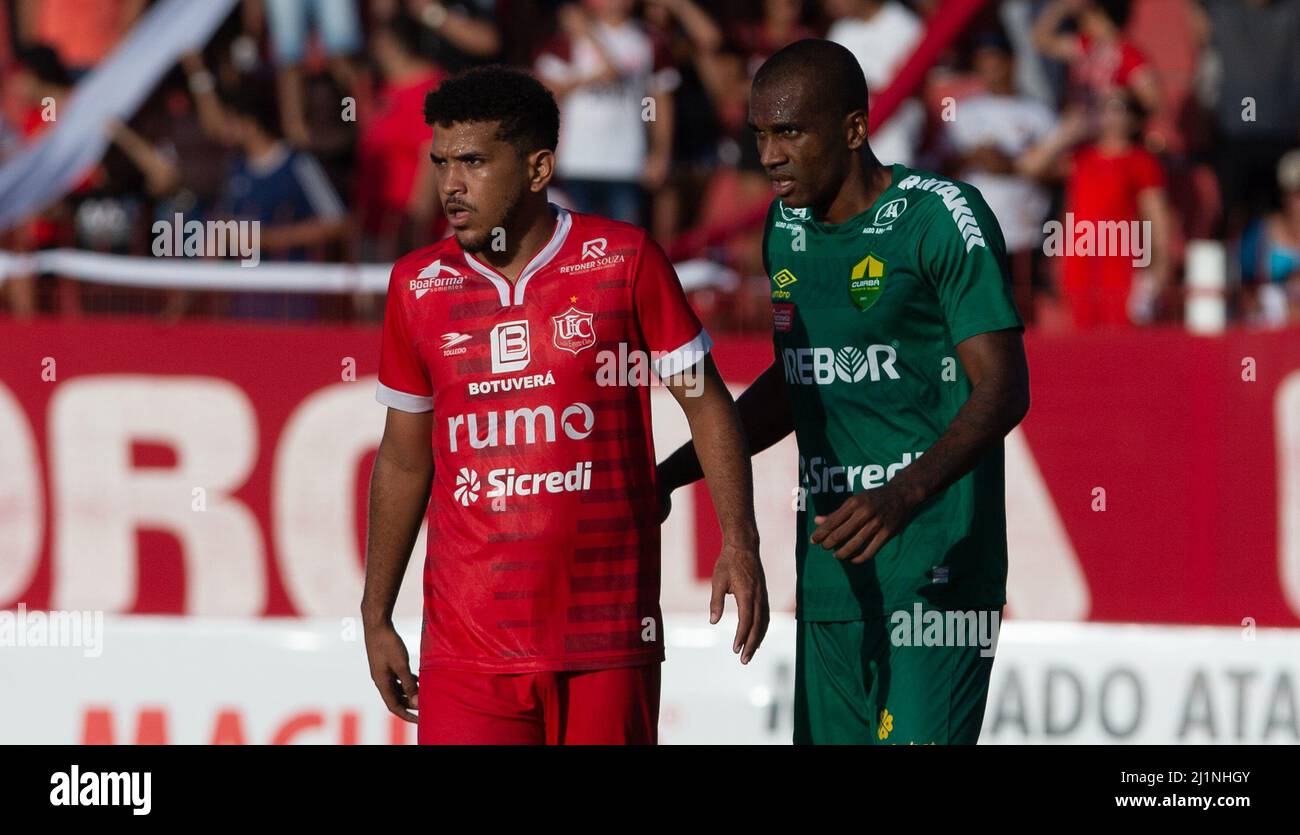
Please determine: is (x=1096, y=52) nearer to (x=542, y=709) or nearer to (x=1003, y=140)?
(x=1003, y=140)

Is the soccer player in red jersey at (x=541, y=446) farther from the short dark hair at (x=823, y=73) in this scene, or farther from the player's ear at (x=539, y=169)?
the short dark hair at (x=823, y=73)

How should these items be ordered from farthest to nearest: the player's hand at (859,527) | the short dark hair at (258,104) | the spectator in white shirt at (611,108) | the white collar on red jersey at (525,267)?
the short dark hair at (258,104)
the spectator in white shirt at (611,108)
the white collar on red jersey at (525,267)
the player's hand at (859,527)

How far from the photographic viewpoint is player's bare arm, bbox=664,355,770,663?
17.6 ft

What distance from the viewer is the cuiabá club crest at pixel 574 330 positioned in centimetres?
554

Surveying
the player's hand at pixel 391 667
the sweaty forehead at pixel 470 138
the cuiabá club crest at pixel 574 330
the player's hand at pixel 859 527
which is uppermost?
the sweaty forehead at pixel 470 138

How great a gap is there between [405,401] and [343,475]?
4082mm

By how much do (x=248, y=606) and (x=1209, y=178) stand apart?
Result: 5694 millimetres

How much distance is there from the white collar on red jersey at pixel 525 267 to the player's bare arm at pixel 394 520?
1.44 ft

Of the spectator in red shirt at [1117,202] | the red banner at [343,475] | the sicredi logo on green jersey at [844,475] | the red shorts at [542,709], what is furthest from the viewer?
the spectator in red shirt at [1117,202]

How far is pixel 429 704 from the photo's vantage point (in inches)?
222

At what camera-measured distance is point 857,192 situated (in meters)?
5.82

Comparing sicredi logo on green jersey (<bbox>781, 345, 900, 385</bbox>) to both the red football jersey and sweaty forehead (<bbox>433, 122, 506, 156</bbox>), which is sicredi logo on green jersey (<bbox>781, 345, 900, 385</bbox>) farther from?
sweaty forehead (<bbox>433, 122, 506, 156</bbox>)

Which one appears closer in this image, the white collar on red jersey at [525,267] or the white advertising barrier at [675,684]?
the white collar on red jersey at [525,267]

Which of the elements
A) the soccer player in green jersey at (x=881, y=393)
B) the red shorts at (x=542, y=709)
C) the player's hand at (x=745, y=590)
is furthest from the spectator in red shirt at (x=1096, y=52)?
the red shorts at (x=542, y=709)
